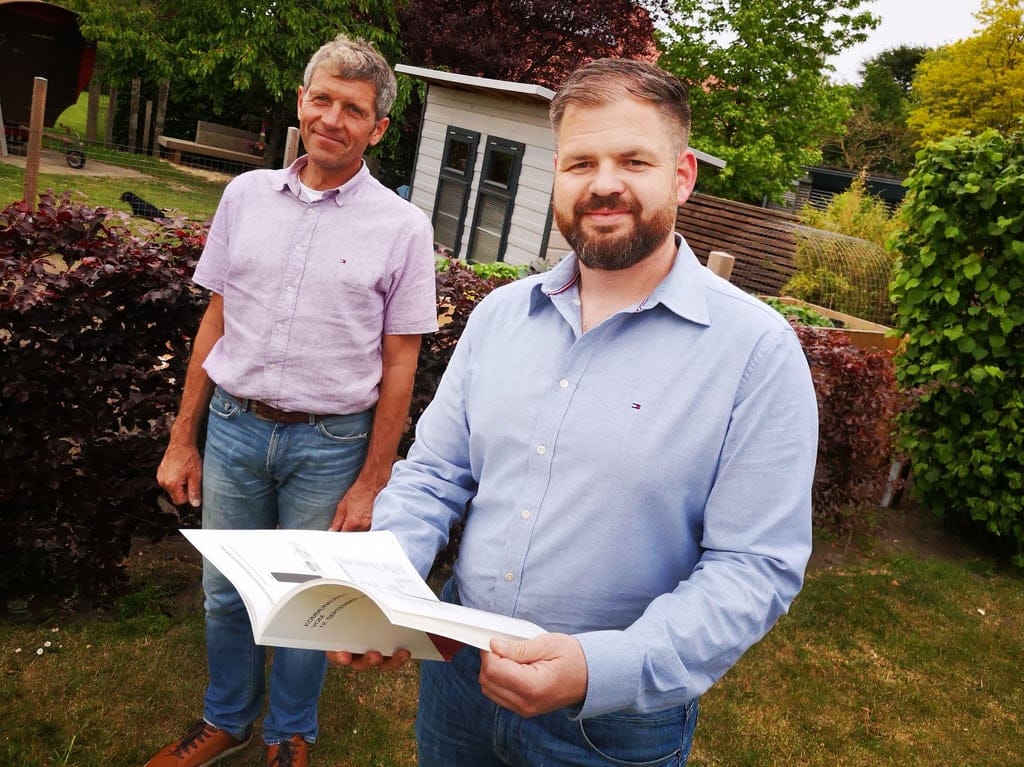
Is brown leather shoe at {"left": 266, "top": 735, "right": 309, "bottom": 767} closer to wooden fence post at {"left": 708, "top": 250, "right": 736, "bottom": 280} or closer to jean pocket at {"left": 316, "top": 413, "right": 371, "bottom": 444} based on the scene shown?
jean pocket at {"left": 316, "top": 413, "right": 371, "bottom": 444}

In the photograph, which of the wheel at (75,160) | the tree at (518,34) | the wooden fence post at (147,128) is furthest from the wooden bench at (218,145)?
the tree at (518,34)

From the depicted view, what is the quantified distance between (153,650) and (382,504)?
8.41ft

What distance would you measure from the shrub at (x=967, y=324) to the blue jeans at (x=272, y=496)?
16.8ft

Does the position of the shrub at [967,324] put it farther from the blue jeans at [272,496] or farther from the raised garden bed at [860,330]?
the blue jeans at [272,496]

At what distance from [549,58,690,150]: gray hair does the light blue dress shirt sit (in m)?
0.30

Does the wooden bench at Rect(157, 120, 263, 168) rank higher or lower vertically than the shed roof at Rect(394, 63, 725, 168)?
lower

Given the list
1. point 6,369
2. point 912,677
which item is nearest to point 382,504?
point 6,369

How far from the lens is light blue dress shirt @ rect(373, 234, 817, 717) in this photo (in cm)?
163

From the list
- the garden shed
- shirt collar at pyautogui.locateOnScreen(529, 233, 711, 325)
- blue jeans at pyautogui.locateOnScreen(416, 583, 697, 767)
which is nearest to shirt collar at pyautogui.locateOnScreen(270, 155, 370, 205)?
shirt collar at pyautogui.locateOnScreen(529, 233, 711, 325)

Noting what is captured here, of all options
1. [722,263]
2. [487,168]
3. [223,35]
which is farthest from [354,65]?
[223,35]

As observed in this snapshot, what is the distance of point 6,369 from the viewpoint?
11.8 feet

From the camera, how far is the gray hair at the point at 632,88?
5.90 ft

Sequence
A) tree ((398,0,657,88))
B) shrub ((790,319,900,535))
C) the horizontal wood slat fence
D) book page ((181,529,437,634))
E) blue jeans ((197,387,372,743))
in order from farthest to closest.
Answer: tree ((398,0,657,88)) → the horizontal wood slat fence → shrub ((790,319,900,535)) → blue jeans ((197,387,372,743)) → book page ((181,529,437,634))

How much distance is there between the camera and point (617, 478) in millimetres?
1756
